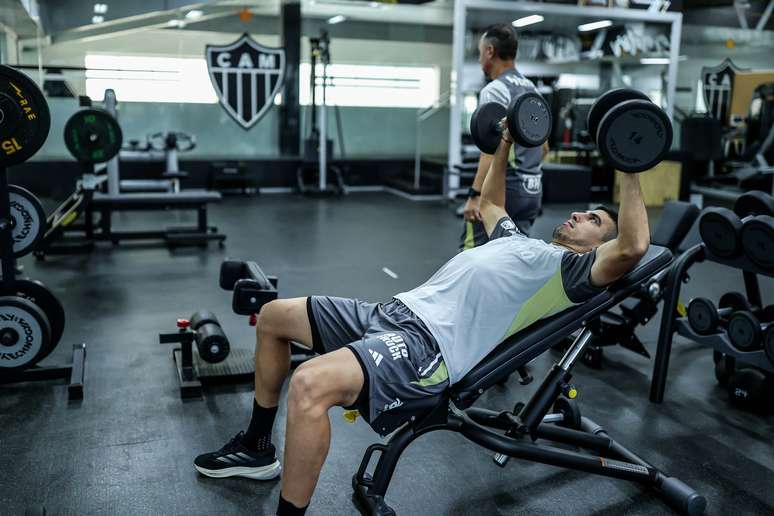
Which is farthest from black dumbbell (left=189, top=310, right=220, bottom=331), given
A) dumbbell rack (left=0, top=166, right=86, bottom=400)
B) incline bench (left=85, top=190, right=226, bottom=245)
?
incline bench (left=85, top=190, right=226, bottom=245)

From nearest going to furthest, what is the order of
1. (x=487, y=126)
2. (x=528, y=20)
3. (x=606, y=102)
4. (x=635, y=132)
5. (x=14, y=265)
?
(x=635, y=132)
(x=606, y=102)
(x=487, y=126)
(x=14, y=265)
(x=528, y=20)

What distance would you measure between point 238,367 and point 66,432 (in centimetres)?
65

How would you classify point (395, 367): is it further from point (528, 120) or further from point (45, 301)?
point (45, 301)

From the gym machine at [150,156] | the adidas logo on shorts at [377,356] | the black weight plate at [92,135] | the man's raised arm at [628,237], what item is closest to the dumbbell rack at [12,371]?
the adidas logo on shorts at [377,356]

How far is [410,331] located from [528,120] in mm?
703

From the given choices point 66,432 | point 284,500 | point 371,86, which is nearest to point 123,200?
point 66,432

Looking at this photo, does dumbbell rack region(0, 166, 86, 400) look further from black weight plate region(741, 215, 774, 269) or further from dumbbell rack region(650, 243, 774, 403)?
black weight plate region(741, 215, 774, 269)

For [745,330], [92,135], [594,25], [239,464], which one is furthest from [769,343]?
[594,25]

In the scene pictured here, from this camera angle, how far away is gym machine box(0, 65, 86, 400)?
2.23m

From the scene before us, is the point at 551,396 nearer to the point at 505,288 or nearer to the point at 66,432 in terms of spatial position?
the point at 505,288

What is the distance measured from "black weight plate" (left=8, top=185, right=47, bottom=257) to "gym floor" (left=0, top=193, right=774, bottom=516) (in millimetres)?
468

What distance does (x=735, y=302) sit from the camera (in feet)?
8.91

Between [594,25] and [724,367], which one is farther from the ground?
[594,25]

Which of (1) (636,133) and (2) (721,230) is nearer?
(1) (636,133)
